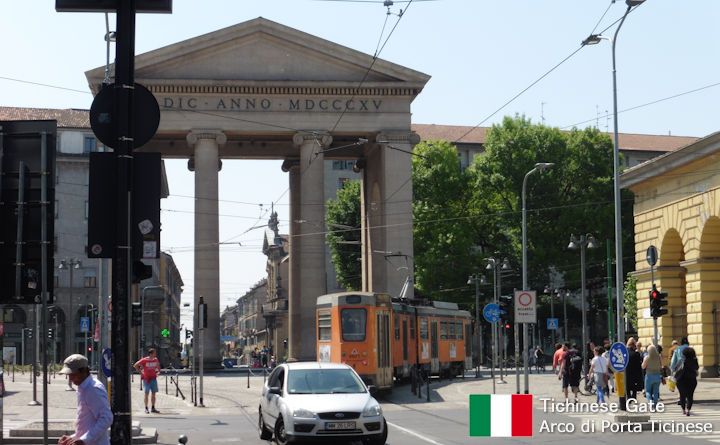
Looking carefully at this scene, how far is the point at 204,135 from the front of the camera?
56719mm

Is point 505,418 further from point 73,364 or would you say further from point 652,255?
point 652,255

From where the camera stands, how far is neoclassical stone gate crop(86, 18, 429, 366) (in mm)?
56188

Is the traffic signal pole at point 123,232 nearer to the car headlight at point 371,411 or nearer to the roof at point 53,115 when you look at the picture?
the car headlight at point 371,411

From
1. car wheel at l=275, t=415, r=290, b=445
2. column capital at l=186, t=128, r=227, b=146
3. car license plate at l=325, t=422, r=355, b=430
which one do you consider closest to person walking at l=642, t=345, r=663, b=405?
car license plate at l=325, t=422, r=355, b=430

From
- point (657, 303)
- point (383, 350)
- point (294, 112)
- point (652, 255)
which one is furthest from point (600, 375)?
point (294, 112)

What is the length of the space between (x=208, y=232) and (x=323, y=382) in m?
39.1

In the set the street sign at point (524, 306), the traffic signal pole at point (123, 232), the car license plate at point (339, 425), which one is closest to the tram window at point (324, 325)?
the street sign at point (524, 306)

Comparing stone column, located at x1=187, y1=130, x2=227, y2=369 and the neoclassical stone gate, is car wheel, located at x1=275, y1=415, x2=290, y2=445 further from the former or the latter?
stone column, located at x1=187, y1=130, x2=227, y2=369

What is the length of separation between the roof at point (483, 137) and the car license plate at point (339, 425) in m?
87.7

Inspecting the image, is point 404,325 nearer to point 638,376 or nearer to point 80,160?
point 638,376

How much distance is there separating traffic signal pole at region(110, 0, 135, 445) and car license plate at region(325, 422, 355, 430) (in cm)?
765

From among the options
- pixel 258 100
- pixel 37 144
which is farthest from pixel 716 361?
pixel 258 100

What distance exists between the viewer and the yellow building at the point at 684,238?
32.2 meters

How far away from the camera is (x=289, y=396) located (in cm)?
A: 1733
